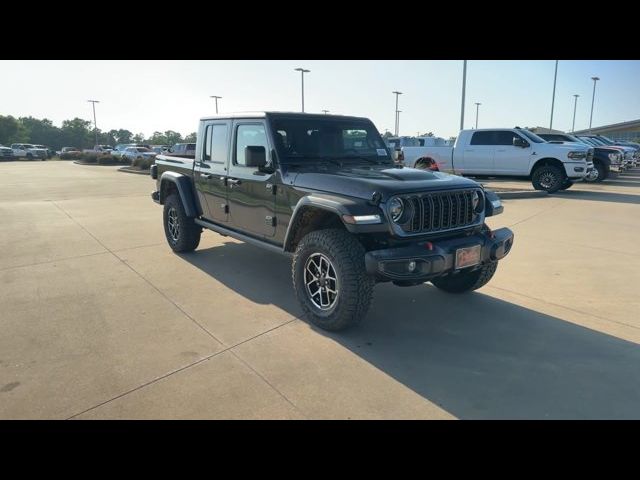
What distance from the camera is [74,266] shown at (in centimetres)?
568

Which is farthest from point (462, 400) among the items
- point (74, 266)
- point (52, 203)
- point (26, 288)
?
point (52, 203)

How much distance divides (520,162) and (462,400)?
40.6 feet

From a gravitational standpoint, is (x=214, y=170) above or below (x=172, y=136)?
below

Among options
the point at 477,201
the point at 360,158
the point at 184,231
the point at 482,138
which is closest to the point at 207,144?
the point at 184,231

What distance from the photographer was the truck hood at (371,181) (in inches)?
139

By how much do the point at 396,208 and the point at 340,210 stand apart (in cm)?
44

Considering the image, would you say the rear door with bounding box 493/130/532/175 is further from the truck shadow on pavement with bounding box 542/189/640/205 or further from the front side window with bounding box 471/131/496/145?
the truck shadow on pavement with bounding box 542/189/640/205

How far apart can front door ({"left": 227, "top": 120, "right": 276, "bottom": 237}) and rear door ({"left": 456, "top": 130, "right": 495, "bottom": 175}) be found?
35.8ft

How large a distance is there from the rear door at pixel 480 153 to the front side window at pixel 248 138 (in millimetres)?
10951

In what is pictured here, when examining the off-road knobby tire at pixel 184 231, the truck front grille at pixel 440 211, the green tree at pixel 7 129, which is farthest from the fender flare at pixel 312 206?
the green tree at pixel 7 129

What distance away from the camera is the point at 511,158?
534 inches

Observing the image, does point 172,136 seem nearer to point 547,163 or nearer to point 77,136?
point 77,136

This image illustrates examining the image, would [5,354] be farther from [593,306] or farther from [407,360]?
[593,306]

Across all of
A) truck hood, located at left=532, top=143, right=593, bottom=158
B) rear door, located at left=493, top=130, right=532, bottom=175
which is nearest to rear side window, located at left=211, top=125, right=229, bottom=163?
rear door, located at left=493, top=130, right=532, bottom=175
